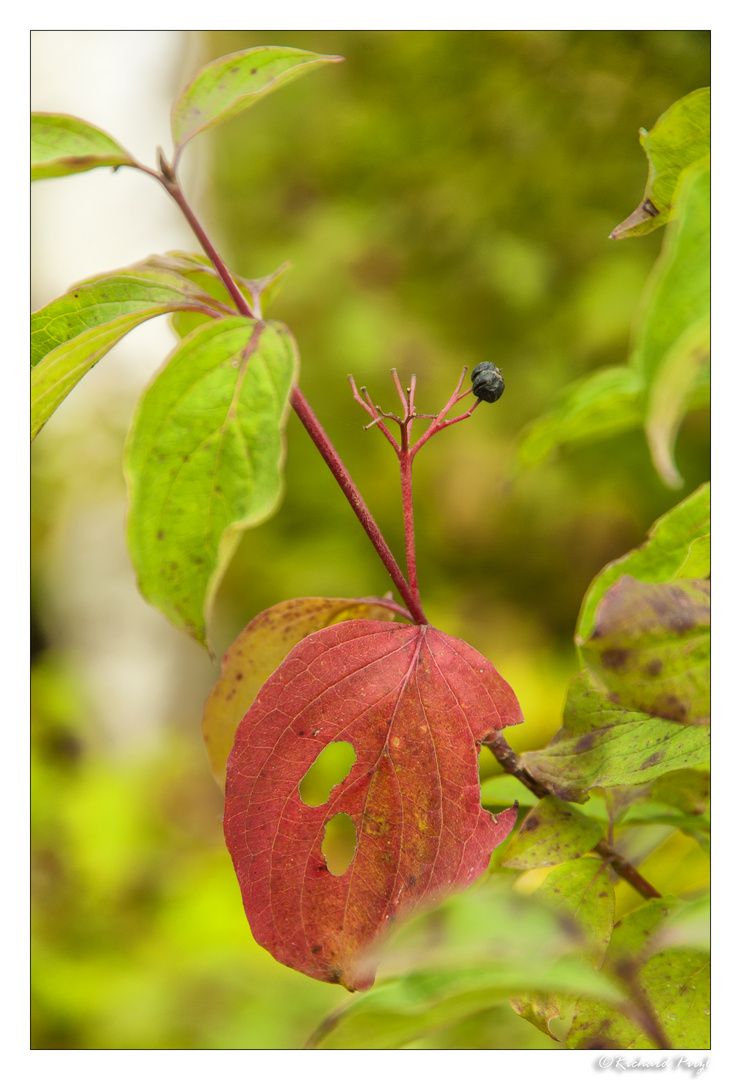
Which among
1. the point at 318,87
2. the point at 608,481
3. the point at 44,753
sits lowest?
the point at 44,753

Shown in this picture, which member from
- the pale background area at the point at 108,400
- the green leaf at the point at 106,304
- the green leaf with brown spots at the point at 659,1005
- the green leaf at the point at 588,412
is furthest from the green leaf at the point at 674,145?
the pale background area at the point at 108,400

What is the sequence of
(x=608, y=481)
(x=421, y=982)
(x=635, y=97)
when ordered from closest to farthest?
(x=421, y=982), (x=635, y=97), (x=608, y=481)

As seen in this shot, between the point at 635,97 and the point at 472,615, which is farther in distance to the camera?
the point at 472,615

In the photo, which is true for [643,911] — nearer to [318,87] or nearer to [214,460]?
[214,460]

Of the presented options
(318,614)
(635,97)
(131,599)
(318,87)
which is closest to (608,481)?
(635,97)

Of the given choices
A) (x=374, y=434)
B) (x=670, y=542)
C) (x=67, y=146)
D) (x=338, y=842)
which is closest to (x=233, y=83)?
(x=67, y=146)

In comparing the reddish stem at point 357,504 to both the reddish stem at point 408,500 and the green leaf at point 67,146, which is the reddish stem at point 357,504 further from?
the green leaf at point 67,146

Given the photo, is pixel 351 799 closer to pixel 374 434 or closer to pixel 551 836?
pixel 551 836
